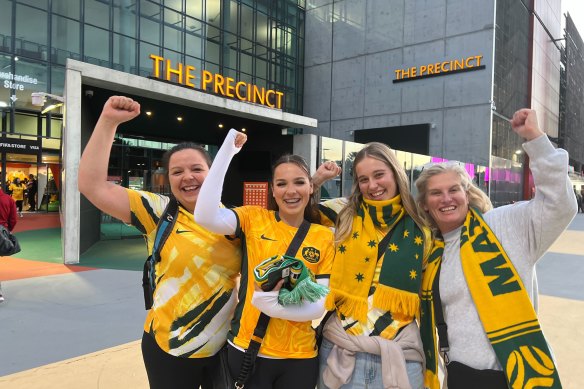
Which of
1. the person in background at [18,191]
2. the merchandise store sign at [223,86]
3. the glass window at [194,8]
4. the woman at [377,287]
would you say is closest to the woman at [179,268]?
the woman at [377,287]

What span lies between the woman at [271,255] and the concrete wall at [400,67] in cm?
2312

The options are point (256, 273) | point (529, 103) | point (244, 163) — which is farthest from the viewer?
point (529, 103)

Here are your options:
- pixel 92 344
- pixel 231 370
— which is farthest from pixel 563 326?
pixel 92 344

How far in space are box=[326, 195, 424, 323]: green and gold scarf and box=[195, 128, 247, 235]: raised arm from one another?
565 mm

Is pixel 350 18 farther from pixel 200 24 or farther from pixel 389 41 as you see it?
pixel 200 24

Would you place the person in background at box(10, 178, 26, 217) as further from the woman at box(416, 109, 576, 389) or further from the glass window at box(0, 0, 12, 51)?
the woman at box(416, 109, 576, 389)

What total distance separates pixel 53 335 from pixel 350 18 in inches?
1051

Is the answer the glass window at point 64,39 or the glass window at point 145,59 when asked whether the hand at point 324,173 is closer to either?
the glass window at point 64,39

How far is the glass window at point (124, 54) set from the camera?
1947 centimetres

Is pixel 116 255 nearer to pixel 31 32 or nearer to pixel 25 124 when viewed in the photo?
pixel 25 124

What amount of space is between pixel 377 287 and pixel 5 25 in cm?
2070

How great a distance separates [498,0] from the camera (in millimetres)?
22656

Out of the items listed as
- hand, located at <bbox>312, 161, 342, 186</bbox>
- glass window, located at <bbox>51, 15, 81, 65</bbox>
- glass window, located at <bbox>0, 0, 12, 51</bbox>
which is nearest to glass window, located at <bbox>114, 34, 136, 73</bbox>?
→ glass window, located at <bbox>51, 15, 81, 65</bbox>

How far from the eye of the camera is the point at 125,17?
1977 cm
